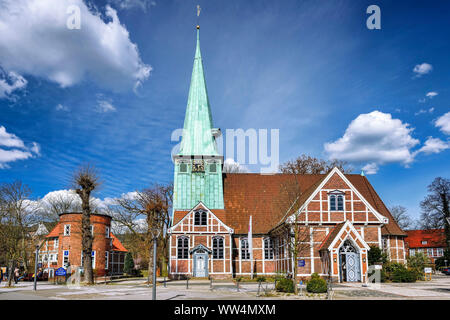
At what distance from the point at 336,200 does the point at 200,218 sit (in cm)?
1306

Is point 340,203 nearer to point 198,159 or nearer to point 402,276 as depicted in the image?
Result: point 402,276

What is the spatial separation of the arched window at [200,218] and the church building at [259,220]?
10 cm

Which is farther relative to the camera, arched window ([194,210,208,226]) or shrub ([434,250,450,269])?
shrub ([434,250,450,269])

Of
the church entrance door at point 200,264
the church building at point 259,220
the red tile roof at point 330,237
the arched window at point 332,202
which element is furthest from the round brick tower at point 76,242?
the arched window at point 332,202

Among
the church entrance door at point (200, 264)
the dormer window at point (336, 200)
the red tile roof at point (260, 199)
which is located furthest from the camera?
the red tile roof at point (260, 199)

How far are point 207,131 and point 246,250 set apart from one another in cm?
1407

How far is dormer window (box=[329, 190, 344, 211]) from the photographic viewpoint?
108 ft

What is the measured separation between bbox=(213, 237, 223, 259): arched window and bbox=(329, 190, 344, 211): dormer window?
11380 mm

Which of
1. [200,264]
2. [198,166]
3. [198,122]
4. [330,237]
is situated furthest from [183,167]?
[330,237]

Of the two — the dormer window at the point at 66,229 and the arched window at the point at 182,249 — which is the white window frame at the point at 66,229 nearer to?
the dormer window at the point at 66,229

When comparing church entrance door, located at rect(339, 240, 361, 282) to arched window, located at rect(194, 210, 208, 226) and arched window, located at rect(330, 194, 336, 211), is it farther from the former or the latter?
arched window, located at rect(194, 210, 208, 226)

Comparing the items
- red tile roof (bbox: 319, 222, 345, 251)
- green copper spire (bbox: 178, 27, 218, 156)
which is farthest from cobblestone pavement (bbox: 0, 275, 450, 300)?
green copper spire (bbox: 178, 27, 218, 156)

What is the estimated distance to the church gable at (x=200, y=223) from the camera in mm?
37969
